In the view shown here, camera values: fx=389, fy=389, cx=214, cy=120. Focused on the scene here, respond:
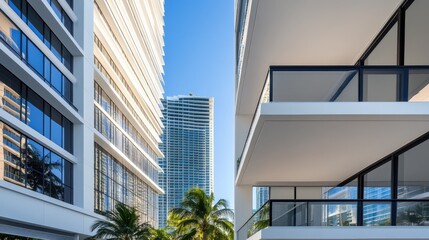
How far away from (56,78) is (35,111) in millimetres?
2481

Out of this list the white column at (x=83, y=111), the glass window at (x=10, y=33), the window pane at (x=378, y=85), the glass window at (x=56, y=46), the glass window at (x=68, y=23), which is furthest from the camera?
the white column at (x=83, y=111)

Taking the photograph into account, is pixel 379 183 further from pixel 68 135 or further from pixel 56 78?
pixel 68 135

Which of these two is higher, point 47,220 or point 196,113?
point 196,113

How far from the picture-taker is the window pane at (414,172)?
26.3ft

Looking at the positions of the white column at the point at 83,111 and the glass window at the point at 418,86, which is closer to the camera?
the glass window at the point at 418,86

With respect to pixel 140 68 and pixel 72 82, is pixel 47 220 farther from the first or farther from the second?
pixel 140 68

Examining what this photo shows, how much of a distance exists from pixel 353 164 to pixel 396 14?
14.0ft

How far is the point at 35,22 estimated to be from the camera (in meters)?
17.7

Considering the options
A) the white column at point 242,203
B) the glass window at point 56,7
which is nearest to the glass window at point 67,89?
the glass window at point 56,7

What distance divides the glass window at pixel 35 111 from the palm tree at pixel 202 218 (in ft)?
40.1

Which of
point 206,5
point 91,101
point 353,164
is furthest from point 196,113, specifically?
point 353,164

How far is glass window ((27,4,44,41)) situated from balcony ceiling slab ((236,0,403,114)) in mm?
10992

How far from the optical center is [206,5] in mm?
62094

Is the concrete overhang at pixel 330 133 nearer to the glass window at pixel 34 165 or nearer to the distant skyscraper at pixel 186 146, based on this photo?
the glass window at pixel 34 165
